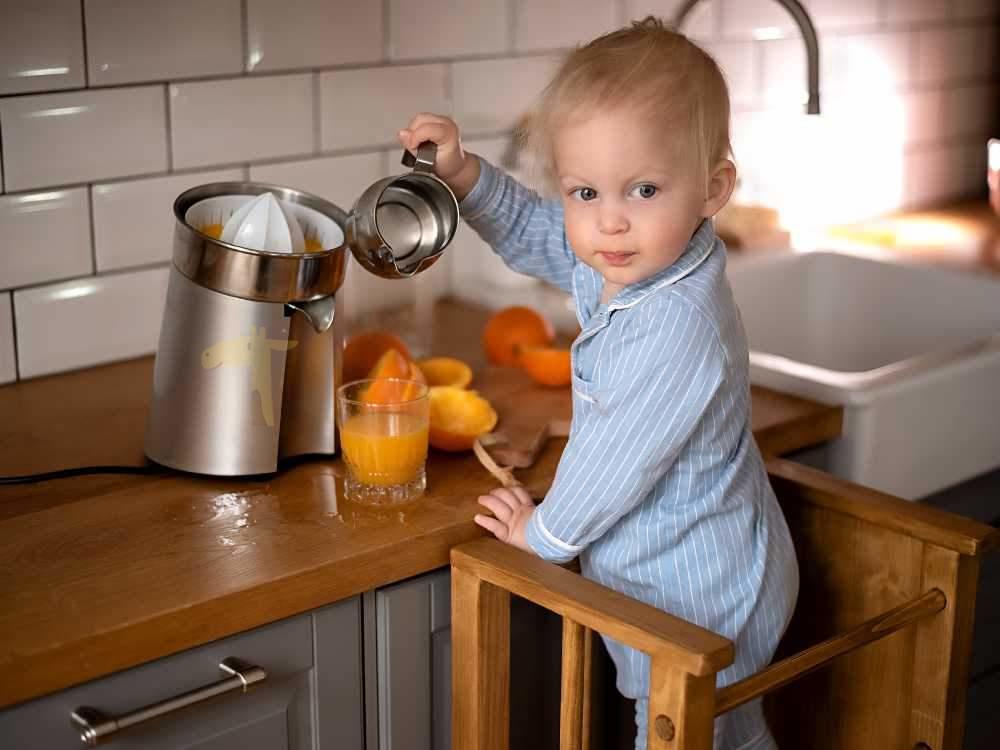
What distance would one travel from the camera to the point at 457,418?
1.37 meters

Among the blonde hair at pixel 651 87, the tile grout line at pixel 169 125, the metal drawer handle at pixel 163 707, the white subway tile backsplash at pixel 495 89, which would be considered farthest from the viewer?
the white subway tile backsplash at pixel 495 89

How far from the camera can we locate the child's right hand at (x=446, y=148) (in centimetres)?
129

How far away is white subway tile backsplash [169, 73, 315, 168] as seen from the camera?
1.59m

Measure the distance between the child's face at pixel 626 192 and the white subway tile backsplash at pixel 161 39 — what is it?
23.5 inches

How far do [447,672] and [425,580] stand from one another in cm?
11

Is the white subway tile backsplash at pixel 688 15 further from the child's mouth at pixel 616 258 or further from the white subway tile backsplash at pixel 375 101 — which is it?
the child's mouth at pixel 616 258

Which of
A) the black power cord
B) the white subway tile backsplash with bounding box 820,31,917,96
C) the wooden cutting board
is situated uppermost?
the white subway tile backsplash with bounding box 820,31,917,96

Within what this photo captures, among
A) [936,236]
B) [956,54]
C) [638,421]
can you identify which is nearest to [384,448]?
[638,421]

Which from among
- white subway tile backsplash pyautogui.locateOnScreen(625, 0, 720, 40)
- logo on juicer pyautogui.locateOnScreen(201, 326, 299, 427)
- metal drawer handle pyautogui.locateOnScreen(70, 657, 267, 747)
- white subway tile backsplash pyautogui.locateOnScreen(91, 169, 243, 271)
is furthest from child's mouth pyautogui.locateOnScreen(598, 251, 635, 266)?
white subway tile backsplash pyautogui.locateOnScreen(625, 0, 720, 40)

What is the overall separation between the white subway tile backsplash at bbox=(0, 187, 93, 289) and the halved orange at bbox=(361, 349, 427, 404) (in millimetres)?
421

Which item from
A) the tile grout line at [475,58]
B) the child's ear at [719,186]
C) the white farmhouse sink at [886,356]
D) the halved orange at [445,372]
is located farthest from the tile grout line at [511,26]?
the child's ear at [719,186]

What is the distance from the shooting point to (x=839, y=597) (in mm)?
1372

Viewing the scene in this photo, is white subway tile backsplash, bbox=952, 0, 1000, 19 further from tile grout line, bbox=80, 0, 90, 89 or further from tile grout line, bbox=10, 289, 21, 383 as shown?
tile grout line, bbox=10, 289, 21, 383

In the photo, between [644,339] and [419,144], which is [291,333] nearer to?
[419,144]
